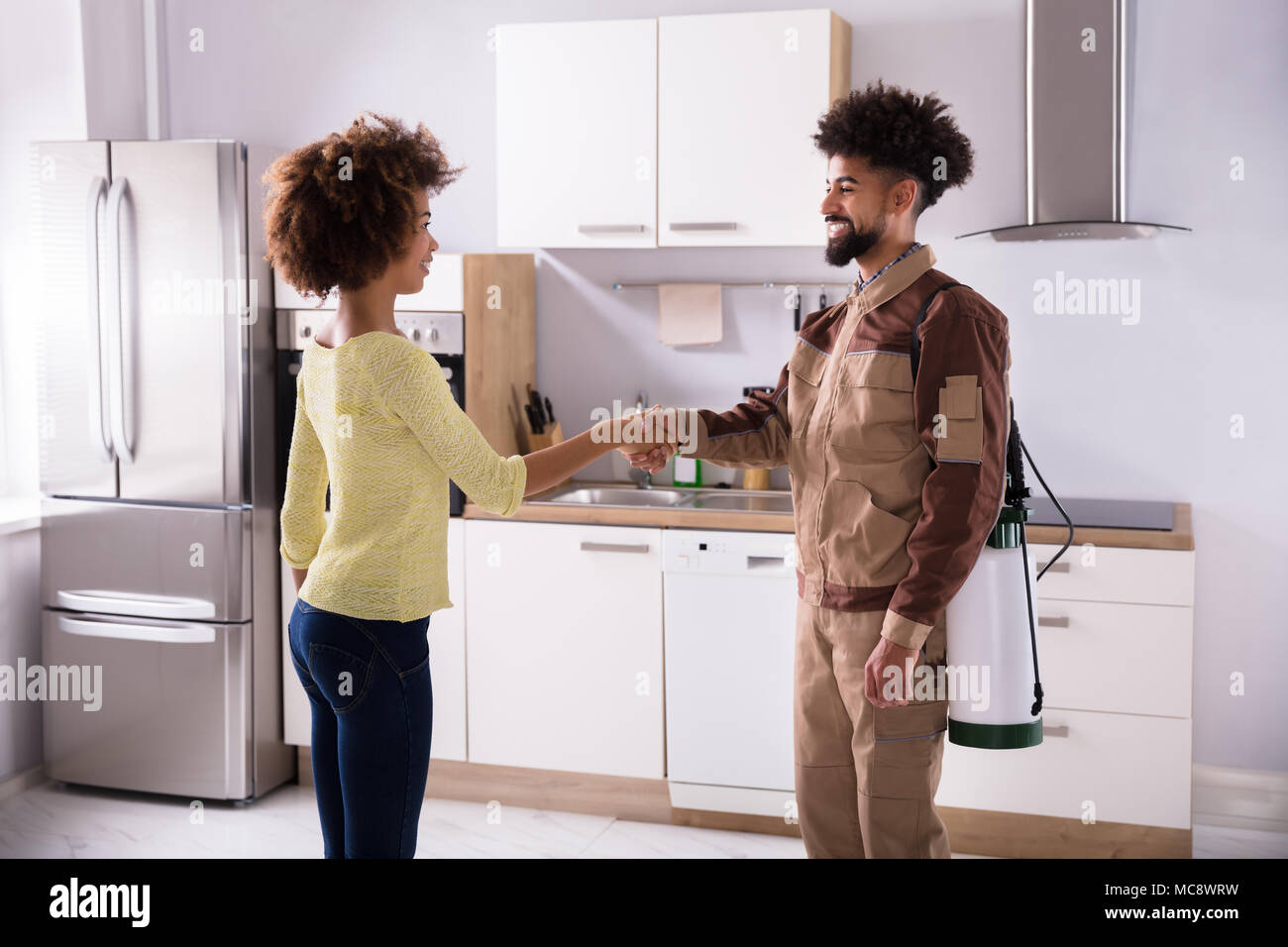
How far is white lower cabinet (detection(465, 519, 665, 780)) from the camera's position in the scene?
301cm

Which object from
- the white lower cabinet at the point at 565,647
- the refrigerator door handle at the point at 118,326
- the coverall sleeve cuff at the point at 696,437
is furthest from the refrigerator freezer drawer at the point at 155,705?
the coverall sleeve cuff at the point at 696,437

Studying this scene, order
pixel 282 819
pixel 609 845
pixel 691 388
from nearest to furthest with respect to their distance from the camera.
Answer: pixel 609 845 < pixel 282 819 < pixel 691 388

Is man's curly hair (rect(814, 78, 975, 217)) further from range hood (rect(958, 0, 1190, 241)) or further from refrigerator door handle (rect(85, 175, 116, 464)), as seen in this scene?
refrigerator door handle (rect(85, 175, 116, 464))

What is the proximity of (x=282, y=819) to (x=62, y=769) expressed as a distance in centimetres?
70

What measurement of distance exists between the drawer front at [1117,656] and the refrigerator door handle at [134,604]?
7.04 feet

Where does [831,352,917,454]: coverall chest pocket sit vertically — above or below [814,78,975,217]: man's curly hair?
below

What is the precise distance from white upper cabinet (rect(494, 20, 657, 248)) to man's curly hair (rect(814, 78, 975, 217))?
1301mm

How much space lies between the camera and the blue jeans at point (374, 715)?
5.17 ft

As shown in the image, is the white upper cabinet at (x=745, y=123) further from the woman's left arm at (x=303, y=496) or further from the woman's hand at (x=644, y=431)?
the woman's left arm at (x=303, y=496)

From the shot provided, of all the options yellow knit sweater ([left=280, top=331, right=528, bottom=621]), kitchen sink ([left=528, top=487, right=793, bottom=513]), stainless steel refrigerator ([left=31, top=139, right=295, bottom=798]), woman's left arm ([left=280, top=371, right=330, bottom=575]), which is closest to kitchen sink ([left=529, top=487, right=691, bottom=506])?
kitchen sink ([left=528, top=487, right=793, bottom=513])

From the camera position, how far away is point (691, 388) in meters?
3.51

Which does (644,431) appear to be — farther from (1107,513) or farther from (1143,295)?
(1143,295)
